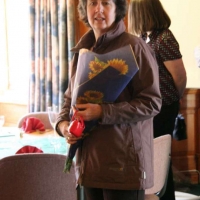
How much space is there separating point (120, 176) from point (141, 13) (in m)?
1.30

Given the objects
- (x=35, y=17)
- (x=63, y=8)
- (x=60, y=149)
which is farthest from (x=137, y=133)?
(x=35, y=17)

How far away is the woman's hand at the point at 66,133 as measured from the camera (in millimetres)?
1343

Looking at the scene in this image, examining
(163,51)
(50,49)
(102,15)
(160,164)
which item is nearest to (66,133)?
(102,15)

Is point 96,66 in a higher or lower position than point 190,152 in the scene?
higher

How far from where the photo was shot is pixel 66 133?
1.44 m

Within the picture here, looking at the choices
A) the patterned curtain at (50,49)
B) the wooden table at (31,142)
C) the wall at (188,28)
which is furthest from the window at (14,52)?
the wooden table at (31,142)

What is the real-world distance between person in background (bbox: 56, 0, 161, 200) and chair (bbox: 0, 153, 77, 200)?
0.15 meters

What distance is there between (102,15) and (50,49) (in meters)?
2.48

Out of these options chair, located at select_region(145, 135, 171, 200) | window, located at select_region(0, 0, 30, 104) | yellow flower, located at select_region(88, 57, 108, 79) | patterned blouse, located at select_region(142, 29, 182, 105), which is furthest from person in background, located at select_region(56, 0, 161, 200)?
window, located at select_region(0, 0, 30, 104)

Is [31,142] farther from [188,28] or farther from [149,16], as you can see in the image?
[188,28]

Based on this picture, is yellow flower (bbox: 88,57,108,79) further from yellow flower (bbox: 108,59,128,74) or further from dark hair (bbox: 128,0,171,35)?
dark hair (bbox: 128,0,171,35)

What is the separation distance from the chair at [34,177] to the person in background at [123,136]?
0.50ft

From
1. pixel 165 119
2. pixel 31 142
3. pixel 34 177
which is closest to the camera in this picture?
pixel 34 177

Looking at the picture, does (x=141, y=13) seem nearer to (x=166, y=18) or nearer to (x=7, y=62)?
(x=166, y=18)
